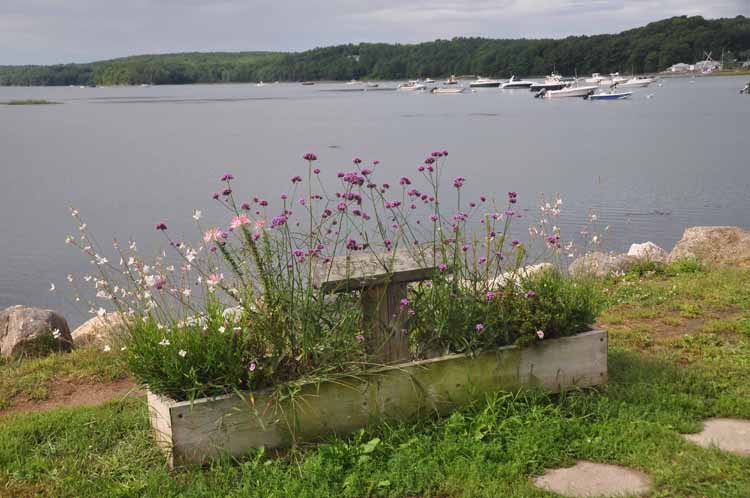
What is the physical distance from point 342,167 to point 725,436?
23.9 metres

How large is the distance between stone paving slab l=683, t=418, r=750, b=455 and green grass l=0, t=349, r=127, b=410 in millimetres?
4159

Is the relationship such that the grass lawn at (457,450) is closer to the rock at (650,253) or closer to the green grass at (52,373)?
the green grass at (52,373)

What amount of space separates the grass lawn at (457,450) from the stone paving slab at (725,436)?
→ 8cm

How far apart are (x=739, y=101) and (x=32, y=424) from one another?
255ft

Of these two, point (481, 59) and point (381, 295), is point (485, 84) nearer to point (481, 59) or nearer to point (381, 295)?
point (481, 59)

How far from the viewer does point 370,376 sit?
4617 mm

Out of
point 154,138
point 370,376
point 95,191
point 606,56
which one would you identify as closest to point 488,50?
point 606,56

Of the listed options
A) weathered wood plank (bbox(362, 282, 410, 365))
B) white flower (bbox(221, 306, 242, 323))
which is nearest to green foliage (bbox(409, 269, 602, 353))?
weathered wood plank (bbox(362, 282, 410, 365))

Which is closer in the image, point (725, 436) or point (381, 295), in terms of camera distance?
point (725, 436)

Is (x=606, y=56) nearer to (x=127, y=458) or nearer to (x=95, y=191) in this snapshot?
(x=95, y=191)

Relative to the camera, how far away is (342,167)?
27859mm

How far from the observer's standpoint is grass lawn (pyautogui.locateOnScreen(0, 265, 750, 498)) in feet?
13.3

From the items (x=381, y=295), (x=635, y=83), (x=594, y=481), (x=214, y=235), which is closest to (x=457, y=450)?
(x=594, y=481)

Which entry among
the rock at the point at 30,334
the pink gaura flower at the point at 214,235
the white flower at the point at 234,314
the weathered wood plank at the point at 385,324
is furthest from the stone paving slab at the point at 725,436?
the rock at the point at 30,334
